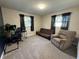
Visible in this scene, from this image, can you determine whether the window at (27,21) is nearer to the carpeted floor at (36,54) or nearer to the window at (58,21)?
the window at (58,21)

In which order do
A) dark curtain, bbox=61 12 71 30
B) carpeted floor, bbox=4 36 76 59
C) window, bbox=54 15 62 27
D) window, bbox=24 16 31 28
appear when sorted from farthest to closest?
window, bbox=24 16 31 28, window, bbox=54 15 62 27, dark curtain, bbox=61 12 71 30, carpeted floor, bbox=4 36 76 59

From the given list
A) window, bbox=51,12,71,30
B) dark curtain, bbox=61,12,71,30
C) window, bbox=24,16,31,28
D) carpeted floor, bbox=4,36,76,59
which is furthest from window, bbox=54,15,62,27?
window, bbox=24,16,31,28

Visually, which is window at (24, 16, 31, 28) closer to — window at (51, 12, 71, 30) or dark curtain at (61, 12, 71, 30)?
window at (51, 12, 71, 30)

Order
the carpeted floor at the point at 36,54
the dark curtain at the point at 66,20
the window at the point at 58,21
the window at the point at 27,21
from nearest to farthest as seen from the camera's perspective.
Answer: the carpeted floor at the point at 36,54 → the dark curtain at the point at 66,20 → the window at the point at 58,21 → the window at the point at 27,21

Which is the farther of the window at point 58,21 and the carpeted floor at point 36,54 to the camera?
the window at point 58,21

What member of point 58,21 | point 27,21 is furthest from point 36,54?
point 27,21

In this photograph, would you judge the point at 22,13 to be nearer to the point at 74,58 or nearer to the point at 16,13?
the point at 16,13

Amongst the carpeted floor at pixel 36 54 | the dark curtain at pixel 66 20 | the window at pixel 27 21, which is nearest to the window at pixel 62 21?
the dark curtain at pixel 66 20

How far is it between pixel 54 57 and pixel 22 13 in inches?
155

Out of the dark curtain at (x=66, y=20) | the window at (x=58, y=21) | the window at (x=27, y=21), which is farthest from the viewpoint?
the window at (x=27, y=21)

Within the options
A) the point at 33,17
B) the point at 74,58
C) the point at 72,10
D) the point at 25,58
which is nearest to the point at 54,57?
the point at 74,58

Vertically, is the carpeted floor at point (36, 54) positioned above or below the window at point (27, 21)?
below

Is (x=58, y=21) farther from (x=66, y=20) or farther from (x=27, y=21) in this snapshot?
(x=27, y=21)

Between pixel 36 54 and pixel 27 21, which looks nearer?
pixel 36 54
